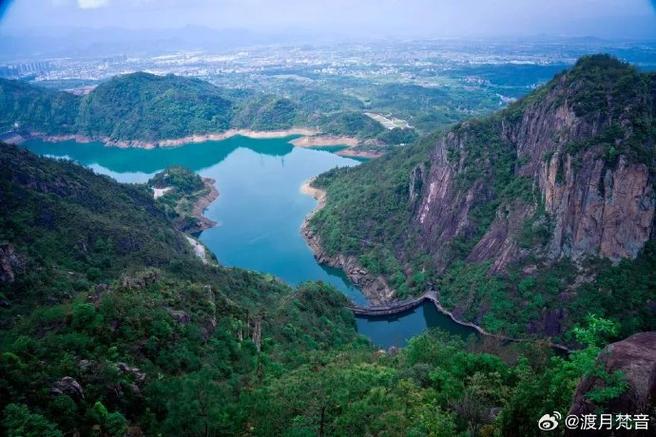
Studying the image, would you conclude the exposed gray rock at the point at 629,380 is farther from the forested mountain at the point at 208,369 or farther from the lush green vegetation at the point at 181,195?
the lush green vegetation at the point at 181,195

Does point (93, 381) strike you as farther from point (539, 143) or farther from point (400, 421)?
point (539, 143)

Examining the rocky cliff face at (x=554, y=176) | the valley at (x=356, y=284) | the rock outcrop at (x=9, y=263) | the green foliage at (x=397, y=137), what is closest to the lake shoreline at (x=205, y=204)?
the valley at (x=356, y=284)

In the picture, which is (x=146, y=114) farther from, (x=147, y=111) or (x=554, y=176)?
(x=554, y=176)

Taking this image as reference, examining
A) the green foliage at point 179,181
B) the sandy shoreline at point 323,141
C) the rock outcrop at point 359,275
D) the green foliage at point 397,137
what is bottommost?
the rock outcrop at point 359,275

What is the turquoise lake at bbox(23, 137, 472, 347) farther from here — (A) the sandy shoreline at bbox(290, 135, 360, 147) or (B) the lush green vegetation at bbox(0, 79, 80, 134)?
(B) the lush green vegetation at bbox(0, 79, 80, 134)

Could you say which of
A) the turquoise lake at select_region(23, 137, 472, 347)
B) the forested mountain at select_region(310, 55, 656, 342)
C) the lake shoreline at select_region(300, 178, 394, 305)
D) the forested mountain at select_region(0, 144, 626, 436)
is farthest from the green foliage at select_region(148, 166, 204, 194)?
the forested mountain at select_region(0, 144, 626, 436)

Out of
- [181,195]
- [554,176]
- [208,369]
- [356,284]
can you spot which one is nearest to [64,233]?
[208,369]
